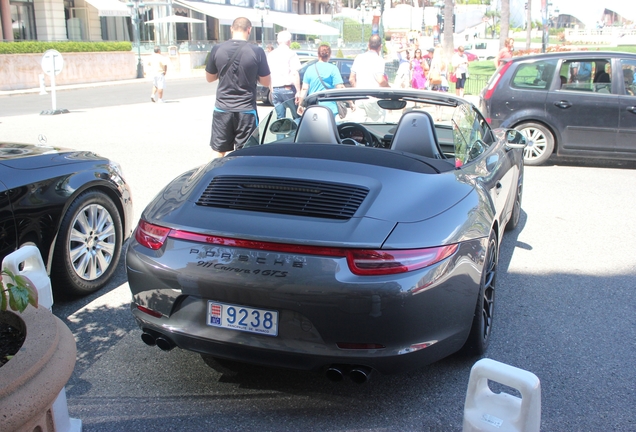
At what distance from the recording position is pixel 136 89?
28.1 m

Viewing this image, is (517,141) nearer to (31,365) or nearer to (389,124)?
(389,124)

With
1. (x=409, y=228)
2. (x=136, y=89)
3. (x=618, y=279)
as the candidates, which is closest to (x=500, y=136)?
(x=618, y=279)

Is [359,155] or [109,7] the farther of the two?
[109,7]

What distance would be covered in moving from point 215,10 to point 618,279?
5186cm

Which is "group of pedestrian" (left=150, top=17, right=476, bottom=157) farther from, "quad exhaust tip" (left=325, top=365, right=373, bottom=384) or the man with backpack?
"quad exhaust tip" (left=325, top=365, right=373, bottom=384)

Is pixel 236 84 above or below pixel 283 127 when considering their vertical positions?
above

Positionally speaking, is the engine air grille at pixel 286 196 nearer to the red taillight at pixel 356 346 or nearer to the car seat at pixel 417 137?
the red taillight at pixel 356 346

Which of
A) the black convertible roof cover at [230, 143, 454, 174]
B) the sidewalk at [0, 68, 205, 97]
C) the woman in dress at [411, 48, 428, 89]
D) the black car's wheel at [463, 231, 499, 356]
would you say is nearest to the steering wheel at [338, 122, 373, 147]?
the black convertible roof cover at [230, 143, 454, 174]

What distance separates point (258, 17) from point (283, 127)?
1848 inches

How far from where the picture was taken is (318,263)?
288cm

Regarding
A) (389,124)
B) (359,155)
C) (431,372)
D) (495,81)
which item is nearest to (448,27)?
(495,81)

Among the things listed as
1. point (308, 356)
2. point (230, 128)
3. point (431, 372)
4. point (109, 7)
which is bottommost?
point (431, 372)

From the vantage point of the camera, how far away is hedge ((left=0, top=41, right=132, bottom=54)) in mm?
28206

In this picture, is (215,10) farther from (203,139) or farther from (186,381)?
(186,381)
